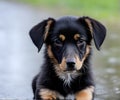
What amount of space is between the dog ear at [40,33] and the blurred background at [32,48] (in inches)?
67.4

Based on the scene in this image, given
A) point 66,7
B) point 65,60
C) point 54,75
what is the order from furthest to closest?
point 66,7 → point 54,75 → point 65,60

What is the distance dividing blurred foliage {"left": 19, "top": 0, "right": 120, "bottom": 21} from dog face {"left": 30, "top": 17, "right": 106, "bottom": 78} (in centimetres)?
1375

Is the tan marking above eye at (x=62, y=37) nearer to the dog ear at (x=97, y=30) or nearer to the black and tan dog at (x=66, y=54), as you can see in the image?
the black and tan dog at (x=66, y=54)

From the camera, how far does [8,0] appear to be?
31.4 m

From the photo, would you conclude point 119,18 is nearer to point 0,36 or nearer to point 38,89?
point 0,36

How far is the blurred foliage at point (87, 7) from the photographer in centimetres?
2448

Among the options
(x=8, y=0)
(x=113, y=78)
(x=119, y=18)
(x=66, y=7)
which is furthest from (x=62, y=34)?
(x=8, y=0)

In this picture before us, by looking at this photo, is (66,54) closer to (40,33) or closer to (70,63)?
(70,63)

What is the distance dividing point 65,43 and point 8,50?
22.3 feet

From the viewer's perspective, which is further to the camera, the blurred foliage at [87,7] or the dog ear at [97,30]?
the blurred foliage at [87,7]

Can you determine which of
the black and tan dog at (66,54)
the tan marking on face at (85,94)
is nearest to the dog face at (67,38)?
the black and tan dog at (66,54)

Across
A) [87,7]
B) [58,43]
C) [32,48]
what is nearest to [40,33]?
[58,43]

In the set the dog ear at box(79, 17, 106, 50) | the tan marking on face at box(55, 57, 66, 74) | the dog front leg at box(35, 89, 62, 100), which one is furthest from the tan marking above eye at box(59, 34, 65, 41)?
the dog front leg at box(35, 89, 62, 100)

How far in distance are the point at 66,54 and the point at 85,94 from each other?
2.22 feet
